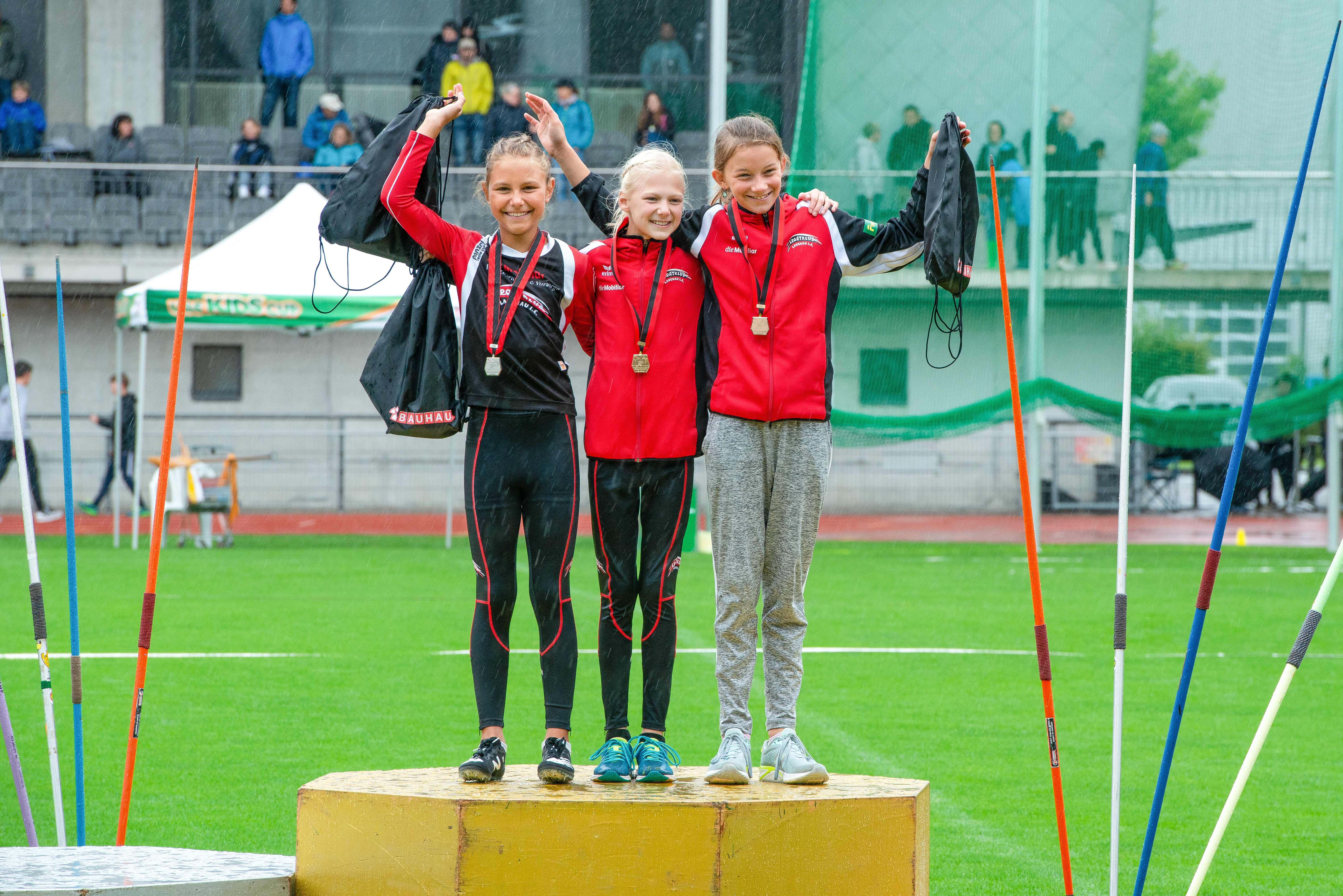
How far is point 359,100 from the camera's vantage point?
24.8m

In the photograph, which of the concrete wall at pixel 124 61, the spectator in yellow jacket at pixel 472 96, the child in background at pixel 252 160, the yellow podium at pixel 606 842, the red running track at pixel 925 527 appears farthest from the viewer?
the concrete wall at pixel 124 61

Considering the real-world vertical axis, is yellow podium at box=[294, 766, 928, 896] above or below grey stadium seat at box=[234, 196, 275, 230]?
below

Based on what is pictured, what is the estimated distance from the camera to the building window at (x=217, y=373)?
76.3 feet

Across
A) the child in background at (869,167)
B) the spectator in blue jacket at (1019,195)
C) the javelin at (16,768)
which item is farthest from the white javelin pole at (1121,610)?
the spectator in blue jacket at (1019,195)

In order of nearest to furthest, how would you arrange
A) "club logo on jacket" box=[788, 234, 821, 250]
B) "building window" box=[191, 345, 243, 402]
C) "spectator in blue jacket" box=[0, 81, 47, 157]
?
"club logo on jacket" box=[788, 234, 821, 250], "spectator in blue jacket" box=[0, 81, 47, 157], "building window" box=[191, 345, 243, 402]

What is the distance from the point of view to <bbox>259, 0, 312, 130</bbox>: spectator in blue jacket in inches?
861

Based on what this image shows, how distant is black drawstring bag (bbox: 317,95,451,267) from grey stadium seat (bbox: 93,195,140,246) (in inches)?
741

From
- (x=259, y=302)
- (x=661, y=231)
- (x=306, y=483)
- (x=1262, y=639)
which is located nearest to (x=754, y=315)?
(x=661, y=231)

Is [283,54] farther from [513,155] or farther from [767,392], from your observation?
[767,392]

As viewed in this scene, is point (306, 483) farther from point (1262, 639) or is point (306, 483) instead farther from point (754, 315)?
point (754, 315)

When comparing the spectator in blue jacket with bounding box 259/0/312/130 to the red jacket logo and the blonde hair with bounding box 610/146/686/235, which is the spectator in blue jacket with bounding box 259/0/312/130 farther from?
the red jacket logo

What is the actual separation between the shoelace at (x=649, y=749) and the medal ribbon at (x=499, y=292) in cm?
108

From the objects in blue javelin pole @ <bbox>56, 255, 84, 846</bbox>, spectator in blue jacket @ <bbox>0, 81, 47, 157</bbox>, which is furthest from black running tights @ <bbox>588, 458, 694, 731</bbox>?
spectator in blue jacket @ <bbox>0, 81, 47, 157</bbox>

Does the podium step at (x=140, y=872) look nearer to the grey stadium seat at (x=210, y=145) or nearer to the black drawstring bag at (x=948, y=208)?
the black drawstring bag at (x=948, y=208)
